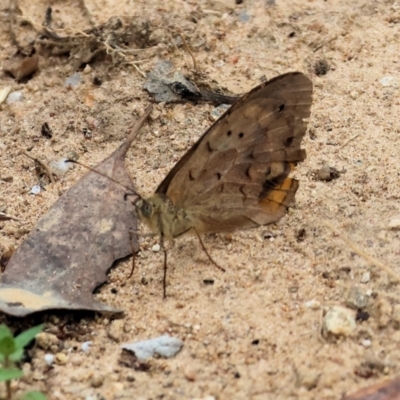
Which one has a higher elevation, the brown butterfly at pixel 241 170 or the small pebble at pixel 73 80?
the brown butterfly at pixel 241 170

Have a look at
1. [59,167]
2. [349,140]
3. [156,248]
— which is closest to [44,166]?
[59,167]

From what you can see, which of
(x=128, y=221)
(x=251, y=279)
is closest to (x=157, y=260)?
(x=128, y=221)

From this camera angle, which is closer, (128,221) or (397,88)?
(128,221)

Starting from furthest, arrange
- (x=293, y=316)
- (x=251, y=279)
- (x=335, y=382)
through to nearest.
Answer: (x=251, y=279), (x=293, y=316), (x=335, y=382)

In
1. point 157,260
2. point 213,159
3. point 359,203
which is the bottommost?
point 157,260

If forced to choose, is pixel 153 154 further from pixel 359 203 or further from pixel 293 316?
pixel 293 316

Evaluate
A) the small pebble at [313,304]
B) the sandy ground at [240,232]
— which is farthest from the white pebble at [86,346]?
the small pebble at [313,304]

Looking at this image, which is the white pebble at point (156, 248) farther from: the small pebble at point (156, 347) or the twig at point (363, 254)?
the twig at point (363, 254)

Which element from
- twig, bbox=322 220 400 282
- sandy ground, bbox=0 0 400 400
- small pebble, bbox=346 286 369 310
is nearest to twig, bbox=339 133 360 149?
sandy ground, bbox=0 0 400 400

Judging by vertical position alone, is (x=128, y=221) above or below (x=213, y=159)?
below
